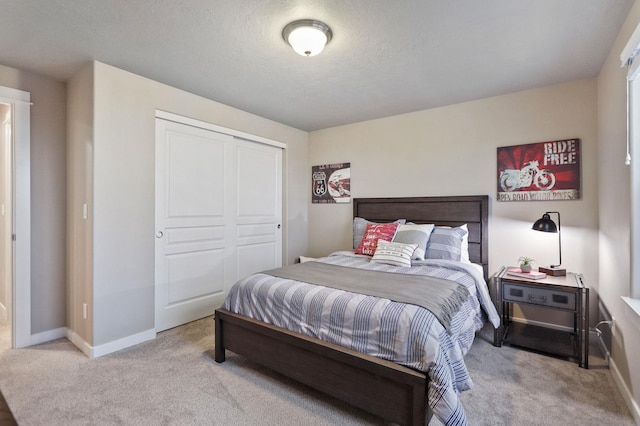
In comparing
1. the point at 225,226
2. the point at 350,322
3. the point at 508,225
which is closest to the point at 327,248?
the point at 225,226

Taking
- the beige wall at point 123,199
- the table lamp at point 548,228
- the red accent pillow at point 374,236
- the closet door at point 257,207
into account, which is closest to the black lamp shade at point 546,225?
the table lamp at point 548,228

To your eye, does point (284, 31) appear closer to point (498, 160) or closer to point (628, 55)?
point (628, 55)

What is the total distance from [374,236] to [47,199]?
307cm

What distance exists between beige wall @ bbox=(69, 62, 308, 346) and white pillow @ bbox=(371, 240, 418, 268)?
6.91 feet

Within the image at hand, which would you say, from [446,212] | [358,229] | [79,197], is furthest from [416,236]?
[79,197]

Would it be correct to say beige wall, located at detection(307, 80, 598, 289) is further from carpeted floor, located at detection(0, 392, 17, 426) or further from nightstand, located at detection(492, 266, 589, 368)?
carpeted floor, located at detection(0, 392, 17, 426)

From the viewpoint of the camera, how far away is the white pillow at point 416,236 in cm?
294

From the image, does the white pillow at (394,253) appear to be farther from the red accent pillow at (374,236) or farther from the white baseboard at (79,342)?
the white baseboard at (79,342)

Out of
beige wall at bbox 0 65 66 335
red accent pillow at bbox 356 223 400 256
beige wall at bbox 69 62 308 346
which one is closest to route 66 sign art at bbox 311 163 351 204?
red accent pillow at bbox 356 223 400 256

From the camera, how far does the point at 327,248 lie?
4477mm

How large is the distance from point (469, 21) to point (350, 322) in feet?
6.47

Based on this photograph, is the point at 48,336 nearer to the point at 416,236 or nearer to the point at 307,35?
the point at 307,35

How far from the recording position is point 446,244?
117 inches

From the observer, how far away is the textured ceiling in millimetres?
1847
